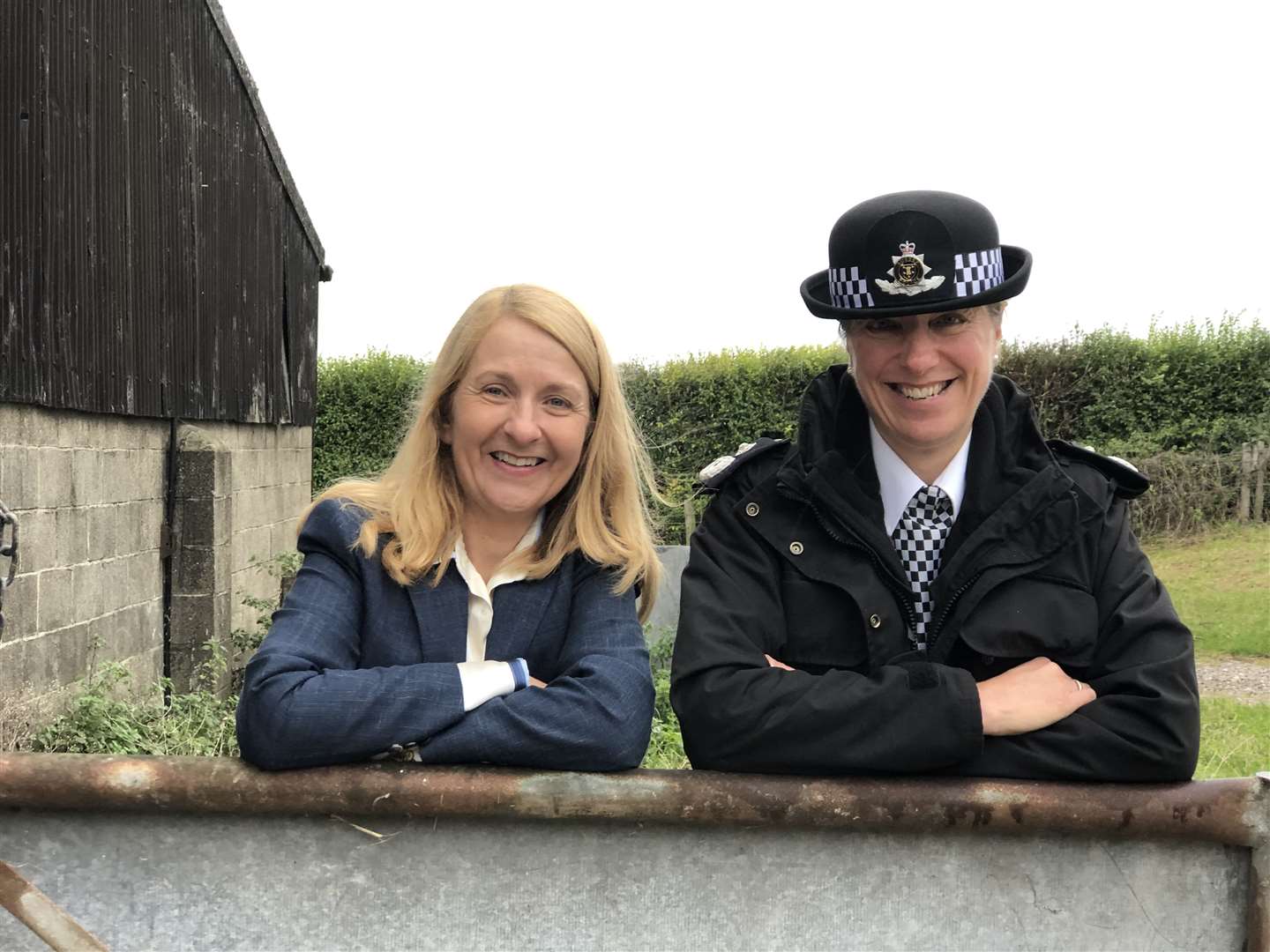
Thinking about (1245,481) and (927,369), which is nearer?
(927,369)

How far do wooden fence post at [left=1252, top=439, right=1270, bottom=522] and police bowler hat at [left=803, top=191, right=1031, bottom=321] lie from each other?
1630cm

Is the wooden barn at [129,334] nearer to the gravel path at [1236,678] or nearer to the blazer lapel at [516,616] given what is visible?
the blazer lapel at [516,616]

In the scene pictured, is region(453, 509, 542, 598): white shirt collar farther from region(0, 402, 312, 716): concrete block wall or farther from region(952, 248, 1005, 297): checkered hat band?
region(0, 402, 312, 716): concrete block wall

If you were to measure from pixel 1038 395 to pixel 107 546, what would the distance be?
46.2ft

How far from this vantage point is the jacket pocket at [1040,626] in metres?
2.13

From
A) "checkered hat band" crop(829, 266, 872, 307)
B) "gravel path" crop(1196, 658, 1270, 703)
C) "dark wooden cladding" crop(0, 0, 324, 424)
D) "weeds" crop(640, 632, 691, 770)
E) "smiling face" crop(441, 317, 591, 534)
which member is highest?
"dark wooden cladding" crop(0, 0, 324, 424)

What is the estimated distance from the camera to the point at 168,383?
8.59m

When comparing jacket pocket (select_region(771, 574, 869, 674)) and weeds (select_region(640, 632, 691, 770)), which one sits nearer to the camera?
jacket pocket (select_region(771, 574, 869, 674))

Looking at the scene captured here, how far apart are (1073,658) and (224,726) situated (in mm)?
5056

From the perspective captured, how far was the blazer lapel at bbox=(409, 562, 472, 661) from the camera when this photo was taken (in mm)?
2236

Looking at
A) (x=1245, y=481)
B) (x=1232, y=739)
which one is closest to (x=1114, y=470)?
(x=1232, y=739)

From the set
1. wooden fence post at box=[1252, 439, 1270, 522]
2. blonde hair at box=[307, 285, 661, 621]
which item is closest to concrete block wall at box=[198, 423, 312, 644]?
blonde hair at box=[307, 285, 661, 621]

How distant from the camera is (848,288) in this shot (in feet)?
7.53

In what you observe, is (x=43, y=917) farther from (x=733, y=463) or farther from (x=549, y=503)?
(x=733, y=463)
